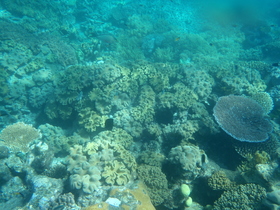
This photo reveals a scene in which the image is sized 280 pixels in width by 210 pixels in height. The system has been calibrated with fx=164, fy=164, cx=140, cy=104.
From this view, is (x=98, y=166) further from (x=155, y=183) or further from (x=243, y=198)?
(x=243, y=198)

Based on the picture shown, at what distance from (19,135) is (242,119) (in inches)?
342

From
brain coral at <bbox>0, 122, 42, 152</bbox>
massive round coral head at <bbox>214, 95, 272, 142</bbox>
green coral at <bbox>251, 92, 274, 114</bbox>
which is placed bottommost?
brain coral at <bbox>0, 122, 42, 152</bbox>

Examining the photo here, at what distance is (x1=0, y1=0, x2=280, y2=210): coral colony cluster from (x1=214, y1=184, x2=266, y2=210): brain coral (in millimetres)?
24

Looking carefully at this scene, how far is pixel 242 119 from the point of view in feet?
18.9

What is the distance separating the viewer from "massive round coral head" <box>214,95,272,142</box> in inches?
209

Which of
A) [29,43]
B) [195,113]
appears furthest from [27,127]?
[195,113]

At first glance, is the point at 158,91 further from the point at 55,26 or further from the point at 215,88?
the point at 55,26

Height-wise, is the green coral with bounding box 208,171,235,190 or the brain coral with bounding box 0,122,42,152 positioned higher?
the green coral with bounding box 208,171,235,190

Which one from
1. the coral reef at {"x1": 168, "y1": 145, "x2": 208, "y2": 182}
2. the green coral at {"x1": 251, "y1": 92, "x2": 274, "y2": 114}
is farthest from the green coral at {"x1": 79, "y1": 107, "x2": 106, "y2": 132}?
the green coral at {"x1": 251, "y1": 92, "x2": 274, "y2": 114}

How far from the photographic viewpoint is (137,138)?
6.27m

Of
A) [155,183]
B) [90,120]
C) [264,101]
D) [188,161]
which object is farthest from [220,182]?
[264,101]

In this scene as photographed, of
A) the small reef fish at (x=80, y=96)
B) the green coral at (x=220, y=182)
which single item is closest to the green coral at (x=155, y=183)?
the green coral at (x=220, y=182)

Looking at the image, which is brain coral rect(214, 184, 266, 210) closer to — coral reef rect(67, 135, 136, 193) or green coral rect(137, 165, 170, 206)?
green coral rect(137, 165, 170, 206)

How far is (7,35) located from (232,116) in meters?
12.4
